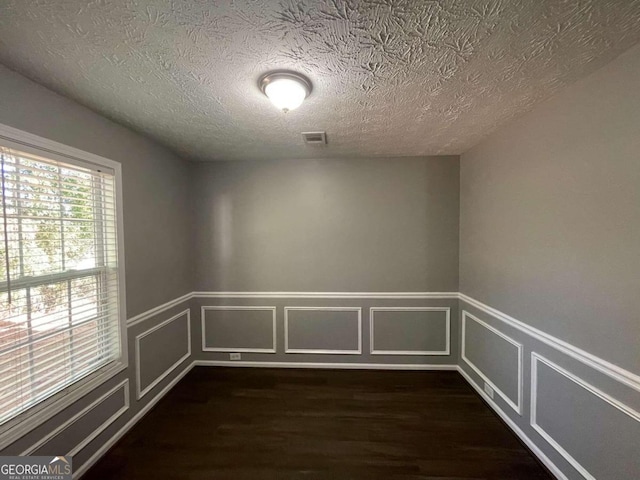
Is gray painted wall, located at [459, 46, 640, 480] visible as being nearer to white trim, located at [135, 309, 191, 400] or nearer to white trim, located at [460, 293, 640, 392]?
white trim, located at [460, 293, 640, 392]

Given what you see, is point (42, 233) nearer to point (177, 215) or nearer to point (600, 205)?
point (177, 215)

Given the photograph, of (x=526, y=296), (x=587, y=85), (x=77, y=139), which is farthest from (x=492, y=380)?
(x=77, y=139)

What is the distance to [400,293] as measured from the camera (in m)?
2.96

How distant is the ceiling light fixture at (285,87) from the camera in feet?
4.51

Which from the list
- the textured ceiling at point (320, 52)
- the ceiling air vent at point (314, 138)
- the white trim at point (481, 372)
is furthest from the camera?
the ceiling air vent at point (314, 138)

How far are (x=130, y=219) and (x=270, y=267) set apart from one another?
1.43 m

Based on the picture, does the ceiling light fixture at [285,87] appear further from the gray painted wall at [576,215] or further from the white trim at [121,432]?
the white trim at [121,432]

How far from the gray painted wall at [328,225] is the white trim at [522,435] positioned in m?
1.02

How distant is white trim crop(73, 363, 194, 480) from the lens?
5.49 feet

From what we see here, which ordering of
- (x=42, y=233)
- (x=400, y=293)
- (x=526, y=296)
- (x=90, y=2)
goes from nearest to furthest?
1. (x=90, y=2)
2. (x=42, y=233)
3. (x=526, y=296)
4. (x=400, y=293)

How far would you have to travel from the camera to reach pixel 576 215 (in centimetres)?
149

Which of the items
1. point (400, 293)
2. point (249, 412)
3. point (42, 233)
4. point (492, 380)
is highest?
point (42, 233)

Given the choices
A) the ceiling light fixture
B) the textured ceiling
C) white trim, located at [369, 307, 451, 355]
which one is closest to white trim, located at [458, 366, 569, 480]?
white trim, located at [369, 307, 451, 355]

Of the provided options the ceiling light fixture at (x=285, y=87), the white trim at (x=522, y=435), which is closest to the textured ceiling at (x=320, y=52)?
the ceiling light fixture at (x=285, y=87)
